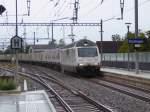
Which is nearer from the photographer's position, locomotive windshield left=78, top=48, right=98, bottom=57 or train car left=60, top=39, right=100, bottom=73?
train car left=60, top=39, right=100, bottom=73

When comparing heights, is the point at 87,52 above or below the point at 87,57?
above

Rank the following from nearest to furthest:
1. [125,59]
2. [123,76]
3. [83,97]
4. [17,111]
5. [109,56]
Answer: [17,111] → [83,97] → [123,76] → [125,59] → [109,56]

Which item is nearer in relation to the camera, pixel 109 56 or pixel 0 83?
pixel 0 83

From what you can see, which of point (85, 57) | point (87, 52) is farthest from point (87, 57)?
point (87, 52)

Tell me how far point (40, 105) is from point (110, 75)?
23.5m

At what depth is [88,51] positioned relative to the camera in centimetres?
4025

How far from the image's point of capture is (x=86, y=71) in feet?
131

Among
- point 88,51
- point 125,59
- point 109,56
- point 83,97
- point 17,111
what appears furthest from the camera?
point 109,56

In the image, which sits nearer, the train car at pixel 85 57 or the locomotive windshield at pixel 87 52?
the train car at pixel 85 57

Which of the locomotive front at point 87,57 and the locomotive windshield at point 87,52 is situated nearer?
the locomotive front at point 87,57

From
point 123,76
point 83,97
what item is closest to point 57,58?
point 123,76

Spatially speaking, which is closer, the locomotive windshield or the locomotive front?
the locomotive front

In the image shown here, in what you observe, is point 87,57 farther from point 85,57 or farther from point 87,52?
point 87,52

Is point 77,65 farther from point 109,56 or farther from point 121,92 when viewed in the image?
point 109,56
